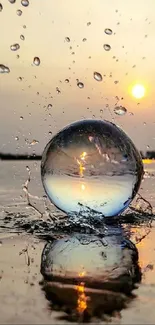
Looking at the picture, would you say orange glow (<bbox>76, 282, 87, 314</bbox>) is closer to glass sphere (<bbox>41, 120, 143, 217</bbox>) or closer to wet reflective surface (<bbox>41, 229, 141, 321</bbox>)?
wet reflective surface (<bbox>41, 229, 141, 321</bbox>)

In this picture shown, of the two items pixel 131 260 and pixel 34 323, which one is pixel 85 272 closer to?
pixel 131 260

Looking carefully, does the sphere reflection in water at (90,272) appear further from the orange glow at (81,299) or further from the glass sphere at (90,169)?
the glass sphere at (90,169)

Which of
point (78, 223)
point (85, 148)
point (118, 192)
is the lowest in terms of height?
point (78, 223)

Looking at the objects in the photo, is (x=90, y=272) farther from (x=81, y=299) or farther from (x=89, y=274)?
(x=81, y=299)

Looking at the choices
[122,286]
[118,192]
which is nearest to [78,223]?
[118,192]

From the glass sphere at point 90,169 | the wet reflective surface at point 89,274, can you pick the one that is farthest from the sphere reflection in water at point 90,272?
the glass sphere at point 90,169

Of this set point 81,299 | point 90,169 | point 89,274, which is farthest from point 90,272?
point 90,169

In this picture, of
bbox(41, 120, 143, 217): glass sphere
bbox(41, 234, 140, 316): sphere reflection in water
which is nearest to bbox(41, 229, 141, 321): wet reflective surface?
bbox(41, 234, 140, 316): sphere reflection in water
